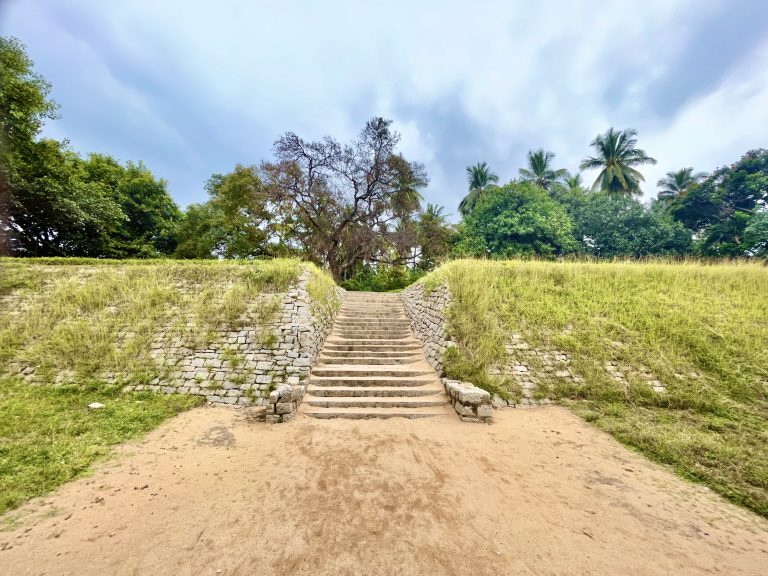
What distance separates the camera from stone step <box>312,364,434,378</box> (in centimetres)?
639

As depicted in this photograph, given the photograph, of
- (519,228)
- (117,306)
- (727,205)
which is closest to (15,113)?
(117,306)

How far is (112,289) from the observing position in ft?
24.6

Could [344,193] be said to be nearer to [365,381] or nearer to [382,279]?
[382,279]

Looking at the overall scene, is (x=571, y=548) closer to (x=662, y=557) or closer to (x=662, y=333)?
(x=662, y=557)

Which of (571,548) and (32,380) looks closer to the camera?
(571,548)

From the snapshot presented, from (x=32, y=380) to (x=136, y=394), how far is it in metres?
2.53

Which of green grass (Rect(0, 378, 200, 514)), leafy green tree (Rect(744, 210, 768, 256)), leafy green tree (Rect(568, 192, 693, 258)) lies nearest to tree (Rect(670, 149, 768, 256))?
leafy green tree (Rect(744, 210, 768, 256))

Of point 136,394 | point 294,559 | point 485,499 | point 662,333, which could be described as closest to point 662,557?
point 485,499

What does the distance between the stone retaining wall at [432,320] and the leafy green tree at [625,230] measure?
58.4 feet

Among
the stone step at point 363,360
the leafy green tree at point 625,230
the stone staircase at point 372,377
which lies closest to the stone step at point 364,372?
the stone staircase at point 372,377

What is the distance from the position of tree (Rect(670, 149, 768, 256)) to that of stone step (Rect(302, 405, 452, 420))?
936 inches

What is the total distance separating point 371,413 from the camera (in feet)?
17.1

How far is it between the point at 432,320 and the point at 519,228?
1404cm

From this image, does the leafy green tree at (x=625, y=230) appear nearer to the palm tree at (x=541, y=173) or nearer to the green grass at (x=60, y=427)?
the palm tree at (x=541, y=173)
